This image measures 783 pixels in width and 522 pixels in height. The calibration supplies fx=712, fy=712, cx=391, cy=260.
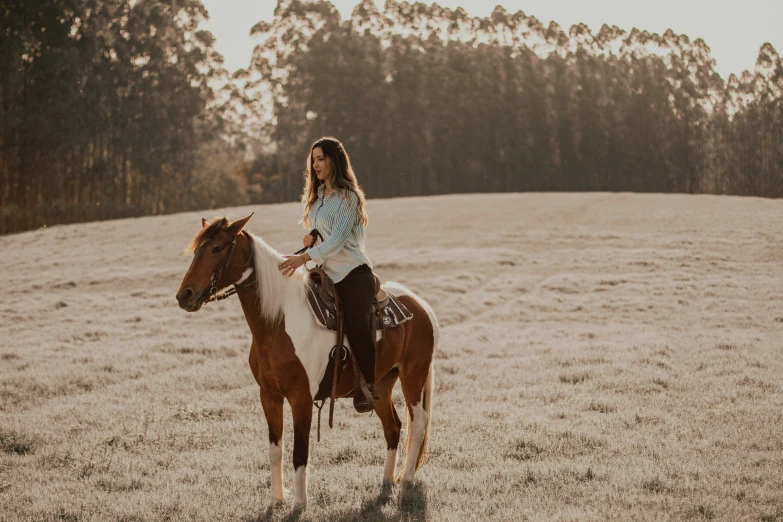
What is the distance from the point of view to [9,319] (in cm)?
1920

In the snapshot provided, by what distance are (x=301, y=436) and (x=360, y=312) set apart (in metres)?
1.13

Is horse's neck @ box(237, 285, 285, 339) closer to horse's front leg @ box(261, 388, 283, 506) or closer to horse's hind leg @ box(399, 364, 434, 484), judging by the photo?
horse's front leg @ box(261, 388, 283, 506)

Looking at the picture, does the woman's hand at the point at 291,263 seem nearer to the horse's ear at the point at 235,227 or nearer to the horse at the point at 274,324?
the horse at the point at 274,324

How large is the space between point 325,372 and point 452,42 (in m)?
82.2

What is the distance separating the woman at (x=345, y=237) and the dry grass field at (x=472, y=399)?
1463 millimetres

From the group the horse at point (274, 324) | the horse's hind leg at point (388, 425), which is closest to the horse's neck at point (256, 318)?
the horse at point (274, 324)

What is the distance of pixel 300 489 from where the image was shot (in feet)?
19.7

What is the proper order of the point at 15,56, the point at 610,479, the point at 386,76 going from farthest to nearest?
the point at 386,76
the point at 15,56
the point at 610,479

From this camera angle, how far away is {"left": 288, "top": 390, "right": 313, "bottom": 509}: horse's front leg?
5.80 metres

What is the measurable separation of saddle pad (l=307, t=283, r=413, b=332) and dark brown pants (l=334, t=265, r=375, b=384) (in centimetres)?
11

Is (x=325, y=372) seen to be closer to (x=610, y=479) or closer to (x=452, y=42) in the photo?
(x=610, y=479)

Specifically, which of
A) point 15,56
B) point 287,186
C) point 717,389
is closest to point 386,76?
point 287,186

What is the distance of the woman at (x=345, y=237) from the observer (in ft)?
19.3

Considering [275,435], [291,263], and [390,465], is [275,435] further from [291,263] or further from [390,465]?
[291,263]
